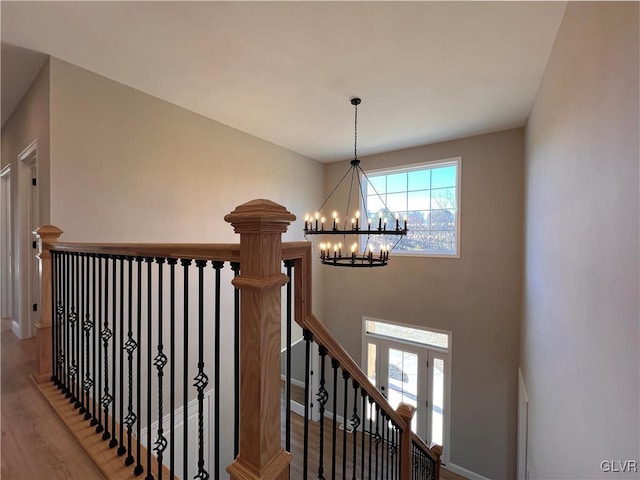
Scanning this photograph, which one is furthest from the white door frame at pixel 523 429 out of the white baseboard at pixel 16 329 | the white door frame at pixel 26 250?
the white baseboard at pixel 16 329

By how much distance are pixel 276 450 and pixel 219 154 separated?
363cm

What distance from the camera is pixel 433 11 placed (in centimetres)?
198

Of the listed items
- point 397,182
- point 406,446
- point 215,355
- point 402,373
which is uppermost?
point 397,182

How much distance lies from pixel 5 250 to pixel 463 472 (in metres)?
7.26

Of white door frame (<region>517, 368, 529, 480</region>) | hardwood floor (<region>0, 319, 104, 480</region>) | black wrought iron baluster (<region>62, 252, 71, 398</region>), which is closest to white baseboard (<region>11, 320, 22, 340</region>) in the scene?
hardwood floor (<region>0, 319, 104, 480</region>)

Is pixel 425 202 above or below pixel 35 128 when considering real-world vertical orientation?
below

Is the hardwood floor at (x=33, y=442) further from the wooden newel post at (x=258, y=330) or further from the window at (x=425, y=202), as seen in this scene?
the window at (x=425, y=202)

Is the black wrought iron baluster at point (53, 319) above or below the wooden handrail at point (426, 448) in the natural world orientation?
above

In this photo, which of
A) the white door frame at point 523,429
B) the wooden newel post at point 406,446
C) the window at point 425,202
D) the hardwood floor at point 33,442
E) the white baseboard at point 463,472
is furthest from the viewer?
the window at point 425,202

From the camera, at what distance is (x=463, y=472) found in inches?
178

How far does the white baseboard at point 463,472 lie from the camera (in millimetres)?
4426

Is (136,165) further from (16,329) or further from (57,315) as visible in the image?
(16,329)

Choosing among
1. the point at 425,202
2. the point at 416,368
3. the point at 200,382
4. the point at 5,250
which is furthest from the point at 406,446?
the point at 5,250

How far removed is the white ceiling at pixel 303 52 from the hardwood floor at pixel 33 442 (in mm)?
2534
